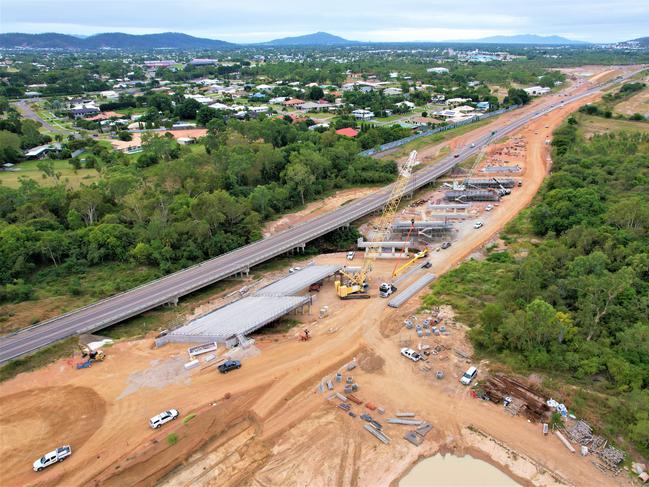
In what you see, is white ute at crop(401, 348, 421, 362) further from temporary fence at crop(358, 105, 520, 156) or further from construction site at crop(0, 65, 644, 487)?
temporary fence at crop(358, 105, 520, 156)

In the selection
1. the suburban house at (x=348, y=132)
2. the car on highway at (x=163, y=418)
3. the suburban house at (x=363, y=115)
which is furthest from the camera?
the suburban house at (x=363, y=115)

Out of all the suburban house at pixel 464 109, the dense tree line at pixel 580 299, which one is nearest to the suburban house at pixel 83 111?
the suburban house at pixel 464 109

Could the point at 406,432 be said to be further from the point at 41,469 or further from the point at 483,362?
the point at 41,469

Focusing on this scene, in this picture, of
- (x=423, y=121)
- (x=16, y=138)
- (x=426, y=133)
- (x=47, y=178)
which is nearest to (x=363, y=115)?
(x=423, y=121)

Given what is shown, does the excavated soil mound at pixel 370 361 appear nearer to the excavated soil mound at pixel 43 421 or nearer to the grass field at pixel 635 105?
the excavated soil mound at pixel 43 421

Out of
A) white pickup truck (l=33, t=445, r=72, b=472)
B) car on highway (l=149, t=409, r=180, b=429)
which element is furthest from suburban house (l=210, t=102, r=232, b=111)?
white pickup truck (l=33, t=445, r=72, b=472)

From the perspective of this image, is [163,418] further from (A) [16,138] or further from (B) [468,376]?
(A) [16,138]
